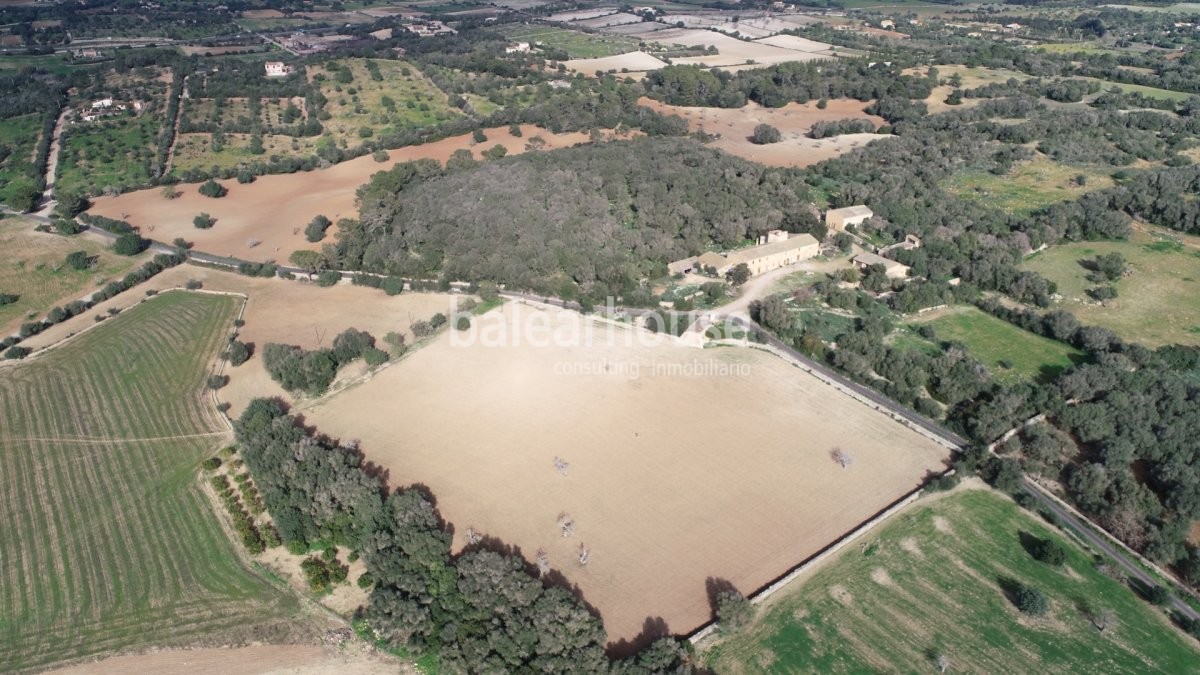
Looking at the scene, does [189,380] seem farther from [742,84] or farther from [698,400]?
[742,84]

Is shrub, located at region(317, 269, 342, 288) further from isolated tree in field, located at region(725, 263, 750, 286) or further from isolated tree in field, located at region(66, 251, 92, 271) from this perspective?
isolated tree in field, located at region(725, 263, 750, 286)

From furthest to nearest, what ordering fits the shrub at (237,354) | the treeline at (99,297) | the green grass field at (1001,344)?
1. the treeline at (99,297)
2. the shrub at (237,354)
3. the green grass field at (1001,344)

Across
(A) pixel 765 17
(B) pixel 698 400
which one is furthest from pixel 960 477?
(A) pixel 765 17

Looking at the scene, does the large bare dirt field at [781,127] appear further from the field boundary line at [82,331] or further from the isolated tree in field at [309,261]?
the field boundary line at [82,331]

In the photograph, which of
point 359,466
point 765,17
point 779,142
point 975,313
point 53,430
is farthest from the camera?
point 765,17

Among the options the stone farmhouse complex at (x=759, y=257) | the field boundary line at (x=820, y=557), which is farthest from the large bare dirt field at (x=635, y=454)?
the stone farmhouse complex at (x=759, y=257)

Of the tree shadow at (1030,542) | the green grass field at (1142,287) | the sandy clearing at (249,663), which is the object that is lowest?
the green grass field at (1142,287)

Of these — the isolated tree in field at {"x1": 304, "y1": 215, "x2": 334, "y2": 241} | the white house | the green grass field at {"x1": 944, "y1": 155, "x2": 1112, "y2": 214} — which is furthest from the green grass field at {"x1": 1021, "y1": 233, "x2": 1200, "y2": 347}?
the white house
